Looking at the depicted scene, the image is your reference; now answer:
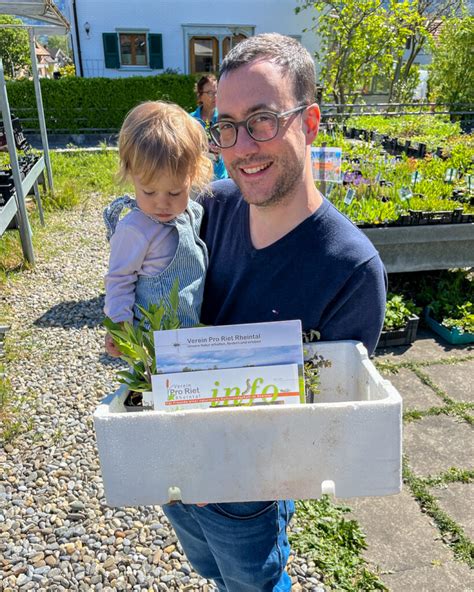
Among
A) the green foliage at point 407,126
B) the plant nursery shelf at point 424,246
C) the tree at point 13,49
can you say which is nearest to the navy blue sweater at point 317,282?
the plant nursery shelf at point 424,246

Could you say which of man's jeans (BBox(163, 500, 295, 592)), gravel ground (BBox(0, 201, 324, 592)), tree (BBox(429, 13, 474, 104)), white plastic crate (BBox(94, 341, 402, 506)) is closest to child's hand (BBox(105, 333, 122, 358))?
white plastic crate (BBox(94, 341, 402, 506))

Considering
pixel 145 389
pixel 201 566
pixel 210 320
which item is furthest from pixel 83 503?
pixel 145 389

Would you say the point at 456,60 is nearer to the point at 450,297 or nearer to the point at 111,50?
the point at 111,50

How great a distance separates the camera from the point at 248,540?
4.74ft

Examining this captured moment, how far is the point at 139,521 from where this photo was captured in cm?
271

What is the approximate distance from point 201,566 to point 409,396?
2222mm

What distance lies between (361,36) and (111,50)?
870 centimetres

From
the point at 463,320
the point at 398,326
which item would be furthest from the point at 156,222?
the point at 463,320

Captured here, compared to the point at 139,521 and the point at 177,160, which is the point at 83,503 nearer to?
Answer: the point at 139,521

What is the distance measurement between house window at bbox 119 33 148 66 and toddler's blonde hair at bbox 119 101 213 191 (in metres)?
18.0

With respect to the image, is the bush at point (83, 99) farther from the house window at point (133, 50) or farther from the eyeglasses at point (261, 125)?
the eyeglasses at point (261, 125)

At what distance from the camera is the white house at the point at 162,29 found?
1723 centimetres

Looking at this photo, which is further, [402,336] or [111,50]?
[111,50]

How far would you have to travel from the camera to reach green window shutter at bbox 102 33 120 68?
56.8 feet
